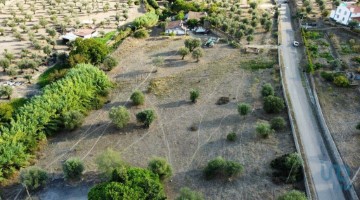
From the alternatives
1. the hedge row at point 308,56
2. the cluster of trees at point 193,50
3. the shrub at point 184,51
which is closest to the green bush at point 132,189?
the cluster of trees at point 193,50

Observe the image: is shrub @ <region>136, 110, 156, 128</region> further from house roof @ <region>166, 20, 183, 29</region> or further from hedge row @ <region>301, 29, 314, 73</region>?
house roof @ <region>166, 20, 183, 29</region>

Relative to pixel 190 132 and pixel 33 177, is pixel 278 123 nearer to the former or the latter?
pixel 190 132

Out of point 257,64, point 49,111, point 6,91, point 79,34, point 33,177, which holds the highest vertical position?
point 79,34

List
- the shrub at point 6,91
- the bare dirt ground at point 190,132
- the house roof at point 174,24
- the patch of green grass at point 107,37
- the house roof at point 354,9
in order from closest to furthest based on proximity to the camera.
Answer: the bare dirt ground at point 190,132
the shrub at point 6,91
the patch of green grass at point 107,37
the house roof at point 354,9
the house roof at point 174,24

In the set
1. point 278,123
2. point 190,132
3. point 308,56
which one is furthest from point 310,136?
point 308,56

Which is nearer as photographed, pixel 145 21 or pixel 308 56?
pixel 308 56

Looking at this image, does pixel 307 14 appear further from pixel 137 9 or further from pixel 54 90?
pixel 54 90

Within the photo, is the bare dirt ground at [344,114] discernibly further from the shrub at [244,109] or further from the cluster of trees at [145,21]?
the cluster of trees at [145,21]
